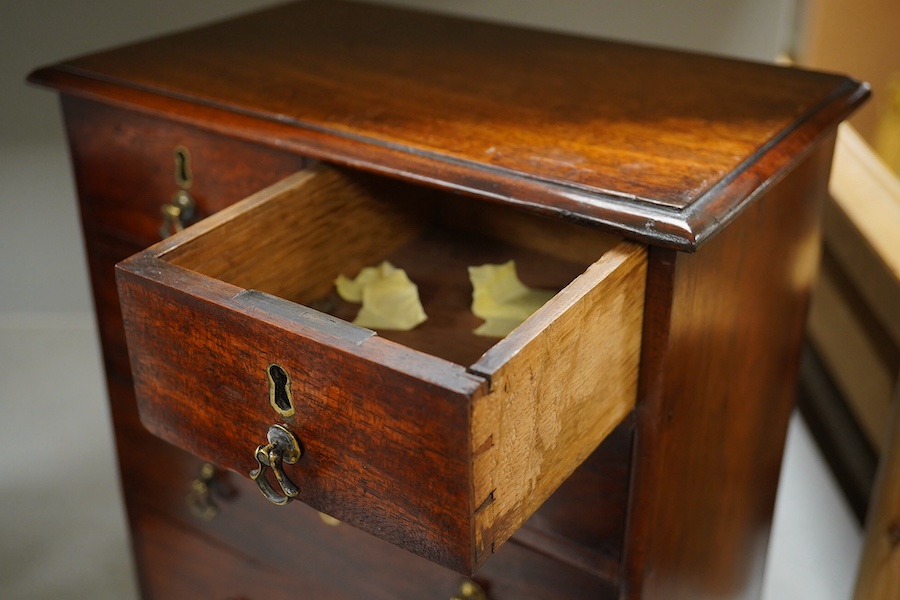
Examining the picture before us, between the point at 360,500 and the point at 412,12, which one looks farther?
the point at 412,12

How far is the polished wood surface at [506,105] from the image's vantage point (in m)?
0.72

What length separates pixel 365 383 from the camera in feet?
1.96

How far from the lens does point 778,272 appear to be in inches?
35.7

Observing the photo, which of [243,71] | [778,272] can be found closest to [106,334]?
[243,71]

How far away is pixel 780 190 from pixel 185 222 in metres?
0.52

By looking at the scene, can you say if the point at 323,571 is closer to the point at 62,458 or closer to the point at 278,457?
the point at 278,457

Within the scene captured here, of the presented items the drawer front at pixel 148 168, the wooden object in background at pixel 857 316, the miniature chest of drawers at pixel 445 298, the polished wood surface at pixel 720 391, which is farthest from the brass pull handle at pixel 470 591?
the wooden object in background at pixel 857 316

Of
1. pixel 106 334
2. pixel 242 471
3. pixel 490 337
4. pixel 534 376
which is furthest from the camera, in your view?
pixel 106 334

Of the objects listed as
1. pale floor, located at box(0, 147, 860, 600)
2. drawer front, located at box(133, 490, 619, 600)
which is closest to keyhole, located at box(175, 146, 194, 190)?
drawer front, located at box(133, 490, 619, 600)

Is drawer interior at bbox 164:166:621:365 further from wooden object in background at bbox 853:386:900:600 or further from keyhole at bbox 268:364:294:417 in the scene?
wooden object in background at bbox 853:386:900:600

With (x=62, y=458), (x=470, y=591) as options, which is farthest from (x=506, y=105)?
(x=62, y=458)

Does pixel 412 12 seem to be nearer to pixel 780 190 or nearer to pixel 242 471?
pixel 780 190

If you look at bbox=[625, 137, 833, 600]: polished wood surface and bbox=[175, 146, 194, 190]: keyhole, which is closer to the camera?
bbox=[625, 137, 833, 600]: polished wood surface

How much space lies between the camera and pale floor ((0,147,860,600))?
1.33 meters
